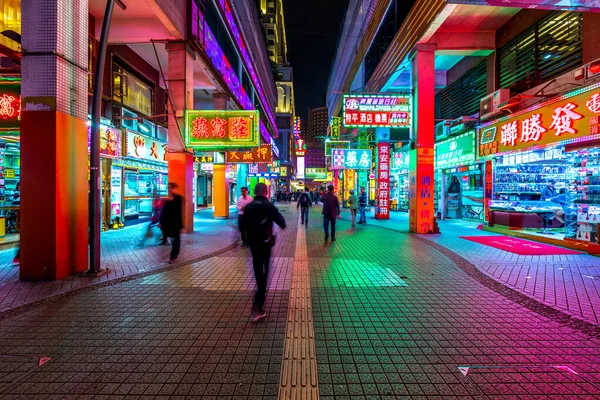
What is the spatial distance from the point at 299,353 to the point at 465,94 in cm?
1702

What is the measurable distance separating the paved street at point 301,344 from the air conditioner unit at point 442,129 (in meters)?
13.2

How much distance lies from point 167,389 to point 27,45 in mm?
6753

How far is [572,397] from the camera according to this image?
2580mm

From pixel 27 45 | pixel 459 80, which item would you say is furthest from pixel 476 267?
pixel 459 80

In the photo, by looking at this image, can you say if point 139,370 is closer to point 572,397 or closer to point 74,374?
point 74,374

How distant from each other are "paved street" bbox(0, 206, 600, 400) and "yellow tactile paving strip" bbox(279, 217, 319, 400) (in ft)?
0.05

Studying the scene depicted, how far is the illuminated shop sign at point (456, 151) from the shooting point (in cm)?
1441

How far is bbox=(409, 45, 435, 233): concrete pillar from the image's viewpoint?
12.4 meters

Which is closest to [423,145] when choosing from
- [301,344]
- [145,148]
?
[301,344]

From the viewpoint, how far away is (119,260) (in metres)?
7.54

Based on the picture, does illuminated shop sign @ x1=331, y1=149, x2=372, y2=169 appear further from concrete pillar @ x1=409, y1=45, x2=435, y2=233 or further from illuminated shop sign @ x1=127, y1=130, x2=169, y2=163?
illuminated shop sign @ x1=127, y1=130, x2=169, y2=163

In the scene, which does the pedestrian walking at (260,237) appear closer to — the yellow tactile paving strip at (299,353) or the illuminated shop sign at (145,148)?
the yellow tactile paving strip at (299,353)

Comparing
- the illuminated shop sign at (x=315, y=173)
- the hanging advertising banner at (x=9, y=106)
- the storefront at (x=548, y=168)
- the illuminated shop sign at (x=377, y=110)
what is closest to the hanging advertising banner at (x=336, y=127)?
the illuminated shop sign at (x=377, y=110)

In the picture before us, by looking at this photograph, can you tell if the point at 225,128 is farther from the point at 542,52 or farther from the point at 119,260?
the point at 542,52
